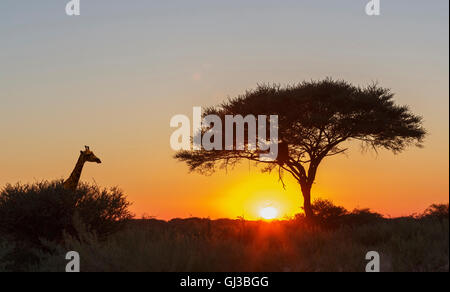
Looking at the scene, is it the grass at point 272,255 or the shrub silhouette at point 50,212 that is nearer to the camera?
the grass at point 272,255

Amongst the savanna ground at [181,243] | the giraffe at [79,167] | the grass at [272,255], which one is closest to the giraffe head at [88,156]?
the giraffe at [79,167]

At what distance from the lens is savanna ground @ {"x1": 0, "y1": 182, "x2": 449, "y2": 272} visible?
1407cm

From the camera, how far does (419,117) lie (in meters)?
36.2

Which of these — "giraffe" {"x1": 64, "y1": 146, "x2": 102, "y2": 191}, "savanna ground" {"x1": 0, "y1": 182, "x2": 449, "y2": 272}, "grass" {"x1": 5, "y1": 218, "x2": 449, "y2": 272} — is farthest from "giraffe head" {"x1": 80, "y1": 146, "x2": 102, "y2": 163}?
"grass" {"x1": 5, "y1": 218, "x2": 449, "y2": 272}

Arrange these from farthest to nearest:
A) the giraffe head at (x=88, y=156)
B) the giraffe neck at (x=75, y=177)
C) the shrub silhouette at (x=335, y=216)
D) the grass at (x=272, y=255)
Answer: the shrub silhouette at (x=335, y=216), the giraffe head at (x=88, y=156), the giraffe neck at (x=75, y=177), the grass at (x=272, y=255)

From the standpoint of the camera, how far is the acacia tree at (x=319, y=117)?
3400cm

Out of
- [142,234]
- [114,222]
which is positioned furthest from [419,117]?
[142,234]

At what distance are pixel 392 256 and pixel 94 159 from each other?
17405 millimetres

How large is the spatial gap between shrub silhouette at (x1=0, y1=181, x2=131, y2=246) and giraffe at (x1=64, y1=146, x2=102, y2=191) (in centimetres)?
117

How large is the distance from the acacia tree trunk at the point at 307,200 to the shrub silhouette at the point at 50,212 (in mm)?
14385

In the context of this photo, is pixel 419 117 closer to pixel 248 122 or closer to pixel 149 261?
pixel 248 122

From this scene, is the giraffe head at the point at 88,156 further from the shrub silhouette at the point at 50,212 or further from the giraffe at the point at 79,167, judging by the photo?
the shrub silhouette at the point at 50,212

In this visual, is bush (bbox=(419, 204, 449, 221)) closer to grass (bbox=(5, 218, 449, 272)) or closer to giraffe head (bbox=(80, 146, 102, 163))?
grass (bbox=(5, 218, 449, 272))

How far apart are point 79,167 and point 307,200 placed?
1376cm
